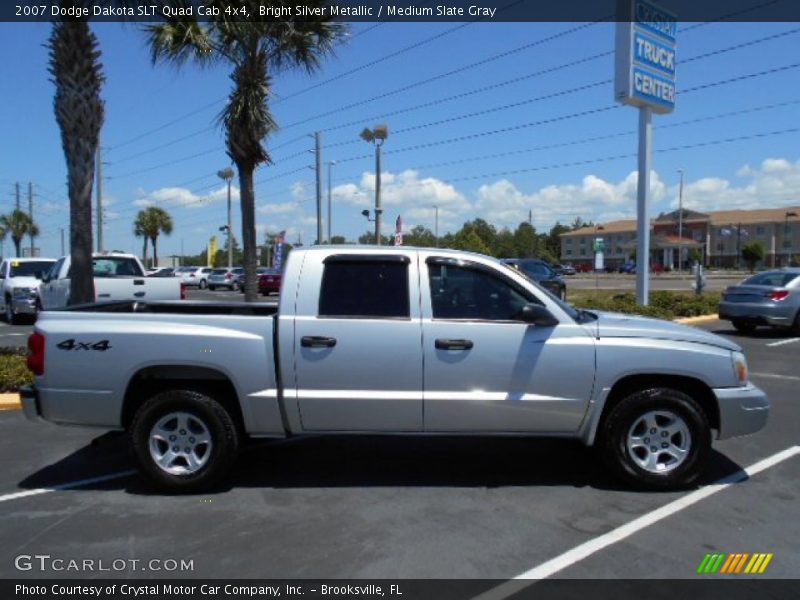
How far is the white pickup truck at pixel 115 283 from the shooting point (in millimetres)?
13219

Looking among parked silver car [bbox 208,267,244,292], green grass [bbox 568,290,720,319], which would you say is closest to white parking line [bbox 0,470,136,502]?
green grass [bbox 568,290,720,319]

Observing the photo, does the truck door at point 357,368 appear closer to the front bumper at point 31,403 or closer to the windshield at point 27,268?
the front bumper at point 31,403

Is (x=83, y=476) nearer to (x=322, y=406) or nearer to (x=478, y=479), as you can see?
(x=322, y=406)

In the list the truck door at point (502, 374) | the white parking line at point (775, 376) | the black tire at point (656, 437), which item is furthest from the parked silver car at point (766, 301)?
the truck door at point (502, 374)

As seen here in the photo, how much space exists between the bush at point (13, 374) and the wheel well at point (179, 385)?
3.99m

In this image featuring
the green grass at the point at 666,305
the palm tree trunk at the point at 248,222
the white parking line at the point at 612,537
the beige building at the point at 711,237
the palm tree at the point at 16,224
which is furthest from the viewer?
the beige building at the point at 711,237

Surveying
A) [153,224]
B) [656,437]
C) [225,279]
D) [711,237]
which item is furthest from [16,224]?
[711,237]

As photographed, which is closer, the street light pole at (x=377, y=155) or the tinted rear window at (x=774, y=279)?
the tinted rear window at (x=774, y=279)

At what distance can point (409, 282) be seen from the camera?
513cm

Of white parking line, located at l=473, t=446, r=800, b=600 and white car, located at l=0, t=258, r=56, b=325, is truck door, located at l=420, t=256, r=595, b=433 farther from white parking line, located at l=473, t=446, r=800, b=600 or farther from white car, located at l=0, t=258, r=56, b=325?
white car, located at l=0, t=258, r=56, b=325

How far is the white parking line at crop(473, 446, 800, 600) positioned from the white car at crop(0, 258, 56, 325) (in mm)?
17004

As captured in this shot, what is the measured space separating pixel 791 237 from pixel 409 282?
119881 millimetres

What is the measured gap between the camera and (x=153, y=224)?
70.6 m

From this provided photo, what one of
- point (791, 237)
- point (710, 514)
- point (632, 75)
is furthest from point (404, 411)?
point (791, 237)
